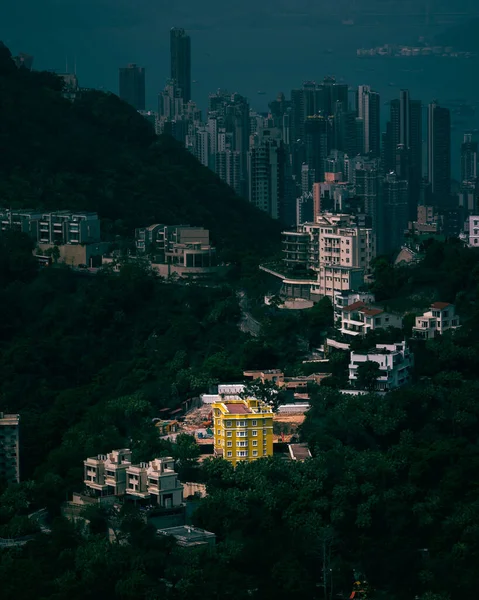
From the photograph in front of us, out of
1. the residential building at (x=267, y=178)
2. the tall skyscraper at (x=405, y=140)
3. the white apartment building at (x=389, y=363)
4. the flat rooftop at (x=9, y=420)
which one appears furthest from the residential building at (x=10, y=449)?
the tall skyscraper at (x=405, y=140)

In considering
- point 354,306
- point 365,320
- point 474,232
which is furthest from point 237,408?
point 474,232

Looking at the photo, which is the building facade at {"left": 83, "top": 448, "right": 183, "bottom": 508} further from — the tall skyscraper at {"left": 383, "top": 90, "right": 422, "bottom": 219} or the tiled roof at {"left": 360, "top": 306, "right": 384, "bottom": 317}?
the tall skyscraper at {"left": 383, "top": 90, "right": 422, "bottom": 219}

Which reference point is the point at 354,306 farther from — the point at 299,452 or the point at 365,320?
the point at 299,452

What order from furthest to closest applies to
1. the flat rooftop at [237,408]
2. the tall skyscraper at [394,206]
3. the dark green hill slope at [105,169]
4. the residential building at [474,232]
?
the tall skyscraper at [394,206] → the dark green hill slope at [105,169] → the residential building at [474,232] → the flat rooftop at [237,408]

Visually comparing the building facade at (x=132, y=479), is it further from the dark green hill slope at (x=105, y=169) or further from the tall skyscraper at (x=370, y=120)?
the tall skyscraper at (x=370, y=120)

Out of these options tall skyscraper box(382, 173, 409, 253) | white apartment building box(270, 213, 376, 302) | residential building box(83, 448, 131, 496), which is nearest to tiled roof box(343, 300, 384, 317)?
white apartment building box(270, 213, 376, 302)
